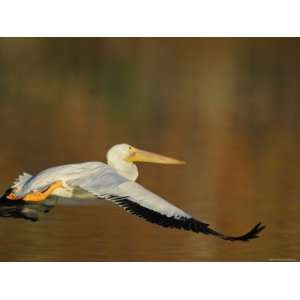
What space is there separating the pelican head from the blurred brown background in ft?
0.12

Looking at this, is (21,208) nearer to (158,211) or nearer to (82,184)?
(82,184)

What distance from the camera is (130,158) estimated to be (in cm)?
411

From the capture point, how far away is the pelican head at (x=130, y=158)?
4.11 meters

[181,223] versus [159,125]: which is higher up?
[159,125]

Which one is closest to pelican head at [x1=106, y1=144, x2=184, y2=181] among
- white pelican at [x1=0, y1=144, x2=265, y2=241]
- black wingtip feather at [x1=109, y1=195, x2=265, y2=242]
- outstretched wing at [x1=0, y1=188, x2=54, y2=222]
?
white pelican at [x1=0, y1=144, x2=265, y2=241]

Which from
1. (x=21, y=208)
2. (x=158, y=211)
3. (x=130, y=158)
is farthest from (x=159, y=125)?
(x=21, y=208)

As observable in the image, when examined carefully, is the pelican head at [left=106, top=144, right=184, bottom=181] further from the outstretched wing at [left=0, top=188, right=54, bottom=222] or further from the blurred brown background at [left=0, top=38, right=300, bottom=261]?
the outstretched wing at [left=0, top=188, right=54, bottom=222]

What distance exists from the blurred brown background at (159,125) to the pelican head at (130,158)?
1.4 inches

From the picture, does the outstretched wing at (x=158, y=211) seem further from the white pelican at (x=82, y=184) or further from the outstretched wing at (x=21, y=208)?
the outstretched wing at (x=21, y=208)

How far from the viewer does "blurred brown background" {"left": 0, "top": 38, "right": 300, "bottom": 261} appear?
161 inches

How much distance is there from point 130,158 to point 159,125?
237mm

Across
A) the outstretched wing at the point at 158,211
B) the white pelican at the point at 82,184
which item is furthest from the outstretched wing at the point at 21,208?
the outstretched wing at the point at 158,211

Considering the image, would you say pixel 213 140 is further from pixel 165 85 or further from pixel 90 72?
pixel 90 72

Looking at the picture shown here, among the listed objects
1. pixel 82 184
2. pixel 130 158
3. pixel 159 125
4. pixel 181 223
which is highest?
pixel 159 125
